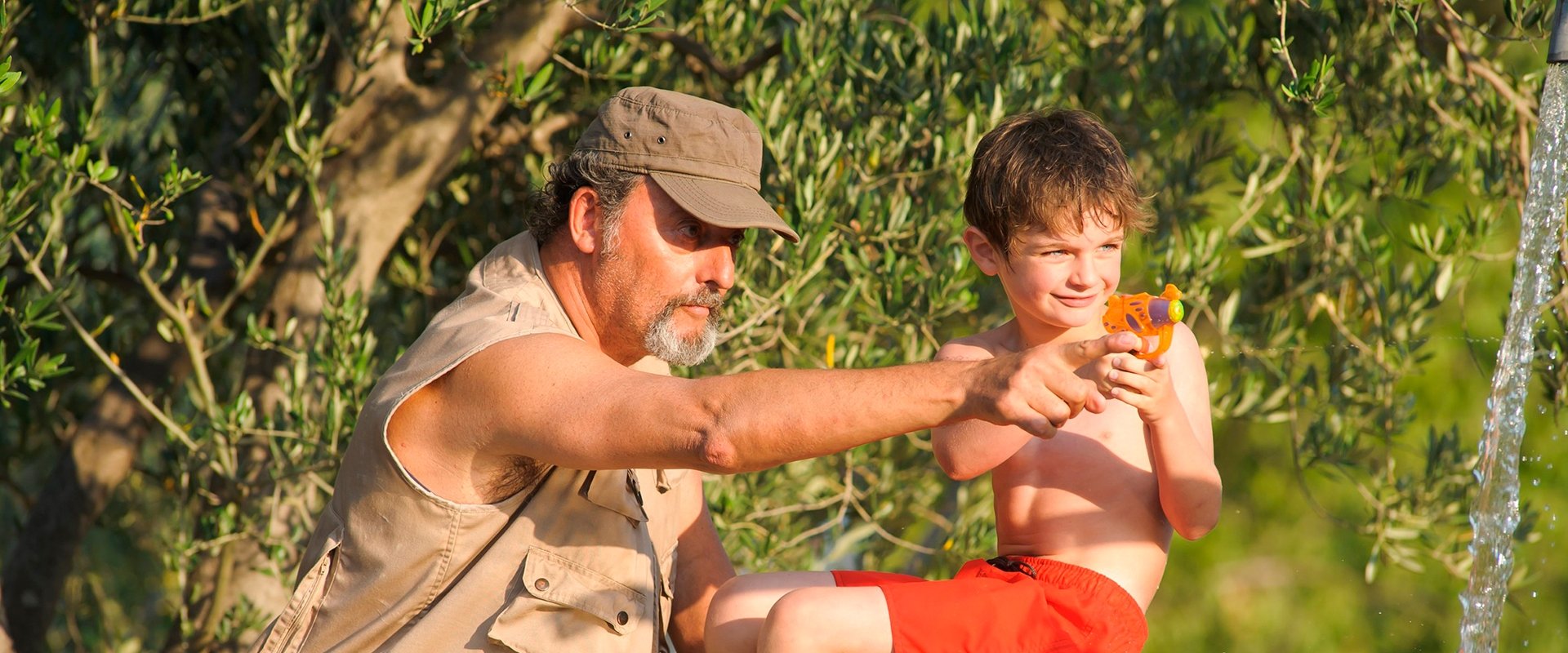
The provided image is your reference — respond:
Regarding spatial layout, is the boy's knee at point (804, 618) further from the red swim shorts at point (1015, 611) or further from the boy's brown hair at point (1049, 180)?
the boy's brown hair at point (1049, 180)

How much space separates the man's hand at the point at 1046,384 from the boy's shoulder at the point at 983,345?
723 millimetres

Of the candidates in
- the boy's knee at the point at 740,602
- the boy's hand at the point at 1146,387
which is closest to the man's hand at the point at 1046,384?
the boy's hand at the point at 1146,387

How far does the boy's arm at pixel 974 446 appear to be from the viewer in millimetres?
2432

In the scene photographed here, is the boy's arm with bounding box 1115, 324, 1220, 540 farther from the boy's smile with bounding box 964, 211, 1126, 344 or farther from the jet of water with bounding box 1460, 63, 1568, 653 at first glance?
the jet of water with bounding box 1460, 63, 1568, 653

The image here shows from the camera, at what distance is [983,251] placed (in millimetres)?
2676

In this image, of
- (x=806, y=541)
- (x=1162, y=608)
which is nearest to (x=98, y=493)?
(x=806, y=541)

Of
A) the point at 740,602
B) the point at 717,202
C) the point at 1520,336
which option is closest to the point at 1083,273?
the point at 717,202

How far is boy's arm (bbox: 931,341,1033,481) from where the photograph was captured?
2432 mm

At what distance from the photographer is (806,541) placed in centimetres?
429

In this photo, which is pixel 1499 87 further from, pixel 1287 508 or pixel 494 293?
pixel 1287 508

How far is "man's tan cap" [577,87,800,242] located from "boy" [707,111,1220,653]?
449 mm

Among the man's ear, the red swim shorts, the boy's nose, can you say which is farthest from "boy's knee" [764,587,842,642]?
the man's ear

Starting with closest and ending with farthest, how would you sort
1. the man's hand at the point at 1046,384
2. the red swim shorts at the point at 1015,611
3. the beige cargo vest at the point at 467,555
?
the man's hand at the point at 1046,384 < the red swim shorts at the point at 1015,611 < the beige cargo vest at the point at 467,555

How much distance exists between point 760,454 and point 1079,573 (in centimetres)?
73
